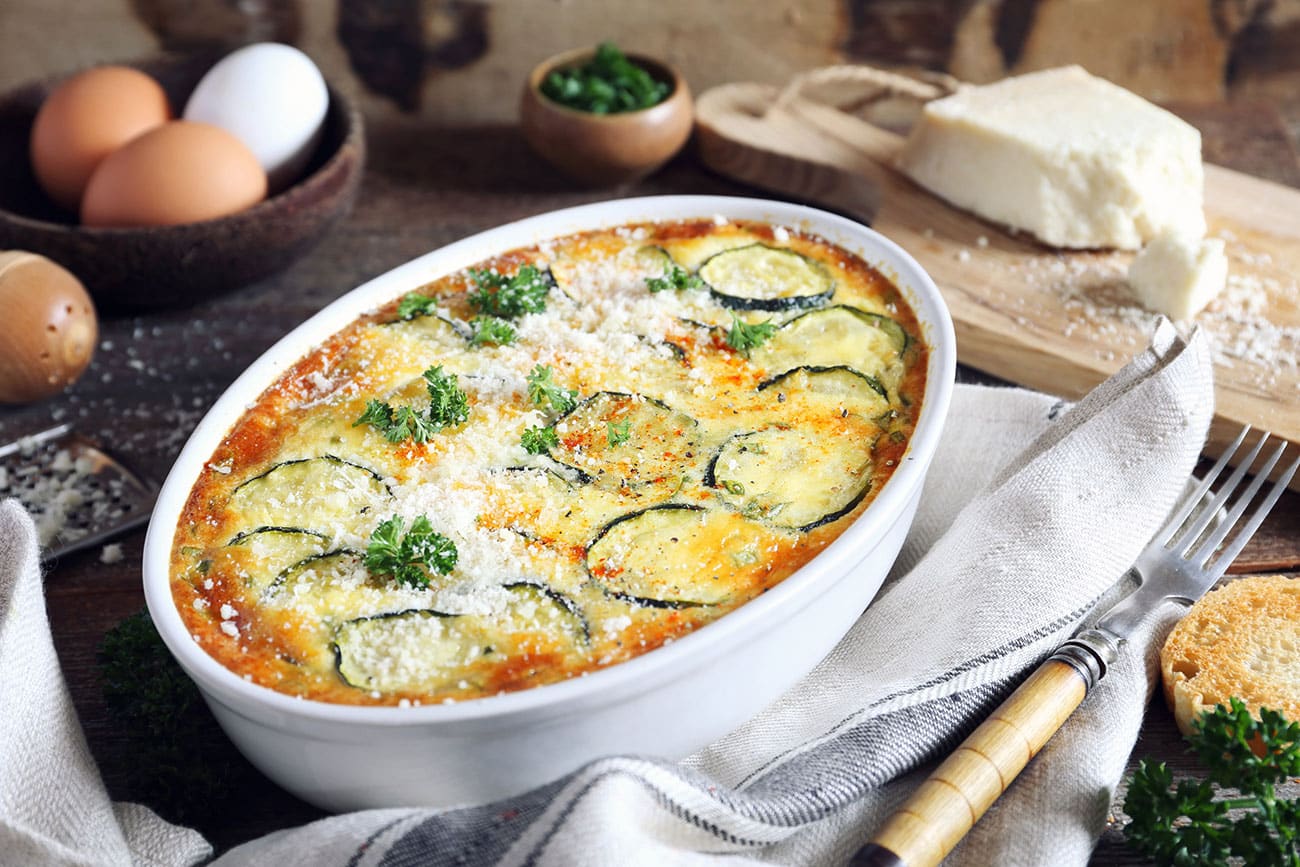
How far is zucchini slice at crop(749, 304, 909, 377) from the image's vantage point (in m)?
2.46

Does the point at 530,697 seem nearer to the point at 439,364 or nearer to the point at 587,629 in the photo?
the point at 587,629

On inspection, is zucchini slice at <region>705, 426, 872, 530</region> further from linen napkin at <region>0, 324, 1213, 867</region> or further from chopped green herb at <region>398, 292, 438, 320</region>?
chopped green herb at <region>398, 292, 438, 320</region>

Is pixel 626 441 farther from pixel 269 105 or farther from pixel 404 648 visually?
pixel 269 105

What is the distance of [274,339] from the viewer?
326 centimetres

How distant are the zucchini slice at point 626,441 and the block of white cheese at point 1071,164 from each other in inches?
59.1

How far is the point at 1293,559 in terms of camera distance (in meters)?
2.55

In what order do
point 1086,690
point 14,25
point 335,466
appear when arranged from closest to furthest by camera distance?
1. point 1086,690
2. point 335,466
3. point 14,25

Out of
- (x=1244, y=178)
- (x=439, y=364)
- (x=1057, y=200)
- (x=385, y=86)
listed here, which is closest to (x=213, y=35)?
(x=385, y=86)

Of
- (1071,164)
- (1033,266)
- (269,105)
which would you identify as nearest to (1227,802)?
(1033,266)

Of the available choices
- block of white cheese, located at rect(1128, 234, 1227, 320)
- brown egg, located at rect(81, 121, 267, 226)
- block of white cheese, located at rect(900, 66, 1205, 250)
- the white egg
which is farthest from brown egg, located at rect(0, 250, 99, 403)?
block of white cheese, located at rect(1128, 234, 1227, 320)

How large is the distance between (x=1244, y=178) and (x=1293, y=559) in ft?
5.02

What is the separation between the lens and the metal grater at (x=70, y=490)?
256cm

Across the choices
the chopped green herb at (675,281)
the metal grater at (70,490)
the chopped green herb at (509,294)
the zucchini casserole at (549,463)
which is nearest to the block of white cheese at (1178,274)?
the zucchini casserole at (549,463)

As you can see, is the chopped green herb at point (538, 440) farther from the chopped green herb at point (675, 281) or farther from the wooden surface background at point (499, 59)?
the wooden surface background at point (499, 59)
